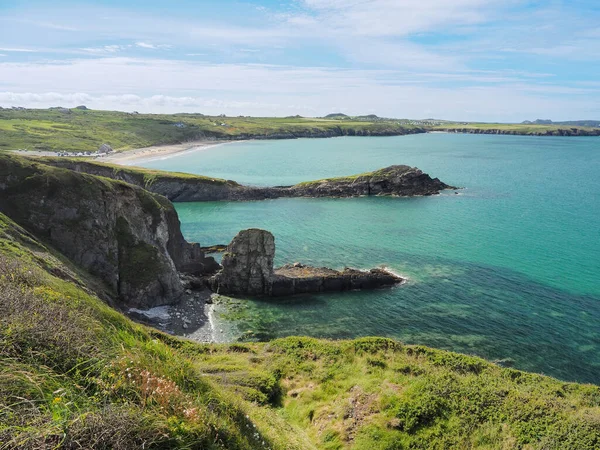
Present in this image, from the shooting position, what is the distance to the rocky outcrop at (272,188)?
108 metres

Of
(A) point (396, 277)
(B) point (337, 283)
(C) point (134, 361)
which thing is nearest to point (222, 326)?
(B) point (337, 283)

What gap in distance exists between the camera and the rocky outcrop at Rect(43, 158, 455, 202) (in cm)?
10781

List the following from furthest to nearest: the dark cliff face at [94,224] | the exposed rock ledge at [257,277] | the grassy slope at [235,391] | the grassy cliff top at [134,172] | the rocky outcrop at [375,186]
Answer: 1. the rocky outcrop at [375,186]
2. the grassy cliff top at [134,172]
3. the exposed rock ledge at [257,277]
4. the dark cliff face at [94,224]
5. the grassy slope at [235,391]

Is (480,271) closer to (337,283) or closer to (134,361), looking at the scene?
(337,283)

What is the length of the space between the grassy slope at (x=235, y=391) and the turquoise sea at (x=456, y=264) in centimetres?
1369

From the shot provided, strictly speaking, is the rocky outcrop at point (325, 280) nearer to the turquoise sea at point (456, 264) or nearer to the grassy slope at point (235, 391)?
the turquoise sea at point (456, 264)

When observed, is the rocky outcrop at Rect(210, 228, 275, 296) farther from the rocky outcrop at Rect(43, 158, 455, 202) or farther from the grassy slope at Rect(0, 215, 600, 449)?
Answer: the rocky outcrop at Rect(43, 158, 455, 202)

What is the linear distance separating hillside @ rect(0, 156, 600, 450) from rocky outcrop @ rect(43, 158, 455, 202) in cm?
7136

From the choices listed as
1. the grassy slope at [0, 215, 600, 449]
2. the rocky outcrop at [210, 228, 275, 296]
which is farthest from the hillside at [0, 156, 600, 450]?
the rocky outcrop at [210, 228, 275, 296]

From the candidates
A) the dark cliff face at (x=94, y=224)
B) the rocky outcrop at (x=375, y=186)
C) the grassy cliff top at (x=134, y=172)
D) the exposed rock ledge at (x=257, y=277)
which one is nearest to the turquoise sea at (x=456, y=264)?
the exposed rock ledge at (x=257, y=277)

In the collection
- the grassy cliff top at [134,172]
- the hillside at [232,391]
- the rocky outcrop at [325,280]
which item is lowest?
the rocky outcrop at [325,280]

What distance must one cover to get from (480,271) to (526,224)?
32.7m

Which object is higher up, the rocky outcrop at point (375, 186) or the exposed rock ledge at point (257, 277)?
the rocky outcrop at point (375, 186)

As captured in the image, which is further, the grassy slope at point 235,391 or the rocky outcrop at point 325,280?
the rocky outcrop at point 325,280
